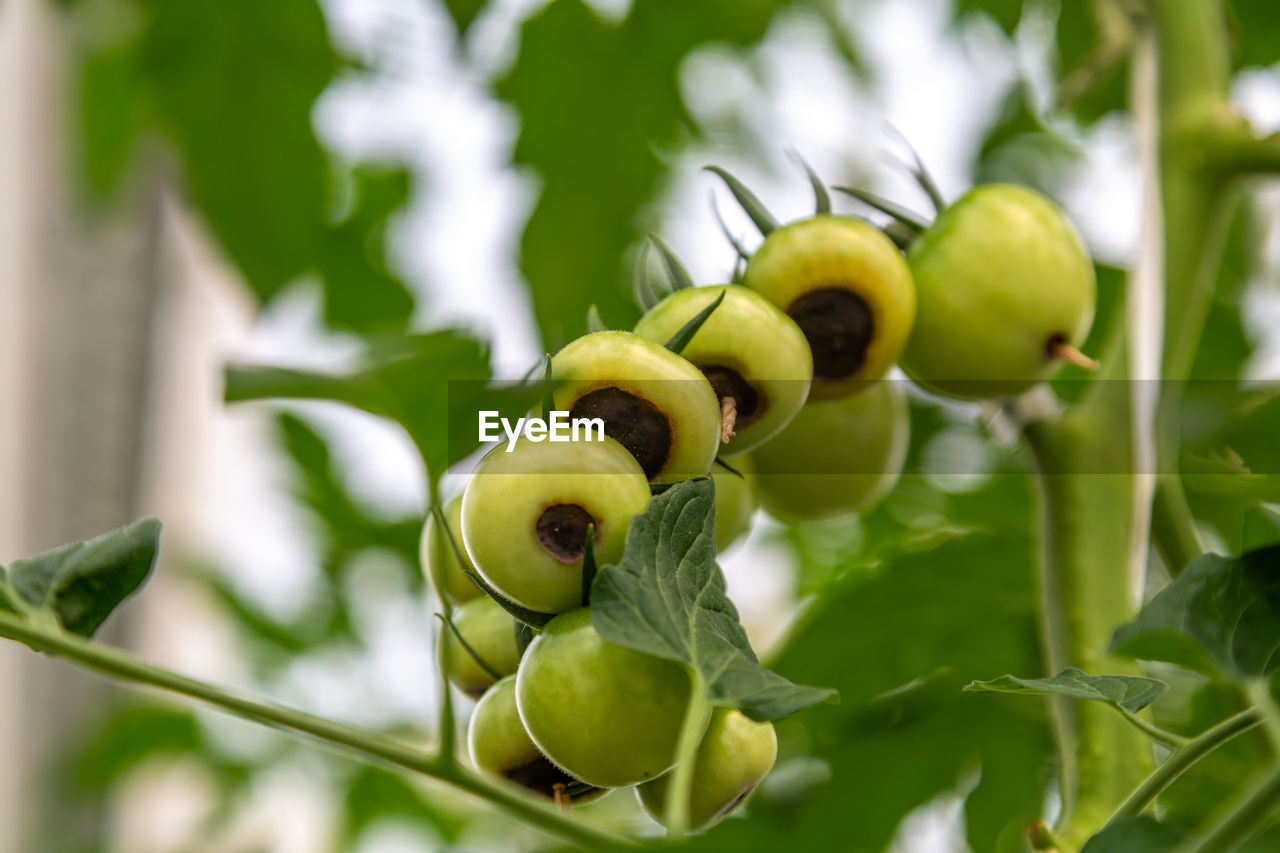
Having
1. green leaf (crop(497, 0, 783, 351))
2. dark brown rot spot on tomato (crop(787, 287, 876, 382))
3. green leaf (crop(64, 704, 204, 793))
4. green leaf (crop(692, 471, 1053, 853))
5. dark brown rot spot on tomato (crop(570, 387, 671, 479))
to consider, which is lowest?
green leaf (crop(64, 704, 204, 793))


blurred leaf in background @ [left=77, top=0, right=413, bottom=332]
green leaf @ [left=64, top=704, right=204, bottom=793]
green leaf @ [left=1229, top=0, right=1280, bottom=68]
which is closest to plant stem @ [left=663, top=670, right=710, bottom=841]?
blurred leaf in background @ [left=77, top=0, right=413, bottom=332]

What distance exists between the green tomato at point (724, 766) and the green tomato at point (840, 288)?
4.0 inches

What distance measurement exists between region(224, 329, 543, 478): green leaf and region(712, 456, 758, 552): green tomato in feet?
0.30

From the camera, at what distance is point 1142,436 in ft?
1.01

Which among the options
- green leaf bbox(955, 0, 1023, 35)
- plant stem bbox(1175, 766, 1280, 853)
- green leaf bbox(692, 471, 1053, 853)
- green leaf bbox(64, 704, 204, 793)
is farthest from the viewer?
green leaf bbox(64, 704, 204, 793)

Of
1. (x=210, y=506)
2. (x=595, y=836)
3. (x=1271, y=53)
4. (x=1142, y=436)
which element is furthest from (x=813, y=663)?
(x=210, y=506)

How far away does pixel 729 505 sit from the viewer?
27 cm

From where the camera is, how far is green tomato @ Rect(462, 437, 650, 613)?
0.19 meters

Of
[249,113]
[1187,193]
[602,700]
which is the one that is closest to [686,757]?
[602,700]

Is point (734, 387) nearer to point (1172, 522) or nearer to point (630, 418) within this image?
point (630, 418)

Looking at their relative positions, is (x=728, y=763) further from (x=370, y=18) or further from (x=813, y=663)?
(x=370, y=18)

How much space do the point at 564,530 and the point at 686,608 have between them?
0.03m

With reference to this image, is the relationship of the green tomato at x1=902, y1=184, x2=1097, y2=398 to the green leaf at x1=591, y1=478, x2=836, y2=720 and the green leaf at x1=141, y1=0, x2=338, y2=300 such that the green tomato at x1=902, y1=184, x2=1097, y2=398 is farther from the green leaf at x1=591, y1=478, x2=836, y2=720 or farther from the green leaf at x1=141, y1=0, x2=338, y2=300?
the green leaf at x1=141, y1=0, x2=338, y2=300

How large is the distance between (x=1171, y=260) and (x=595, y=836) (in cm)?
26
